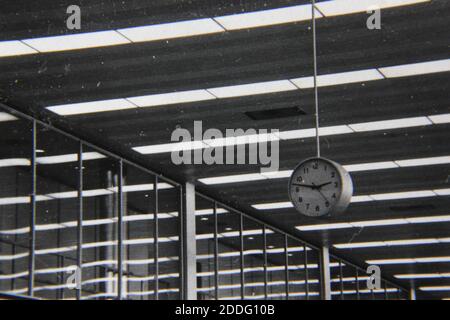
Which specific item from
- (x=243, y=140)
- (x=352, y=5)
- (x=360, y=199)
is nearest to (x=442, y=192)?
(x=360, y=199)

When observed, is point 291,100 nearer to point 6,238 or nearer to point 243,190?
point 6,238

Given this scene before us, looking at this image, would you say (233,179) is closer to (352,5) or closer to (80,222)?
(80,222)

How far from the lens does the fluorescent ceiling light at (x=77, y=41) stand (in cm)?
1155

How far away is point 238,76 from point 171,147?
354cm

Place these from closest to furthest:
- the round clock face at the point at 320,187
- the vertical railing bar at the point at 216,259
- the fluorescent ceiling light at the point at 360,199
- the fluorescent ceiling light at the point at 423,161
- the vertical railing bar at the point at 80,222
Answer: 1. the round clock face at the point at 320,187
2. the vertical railing bar at the point at 80,222
3. the fluorescent ceiling light at the point at 423,161
4. the vertical railing bar at the point at 216,259
5. the fluorescent ceiling light at the point at 360,199

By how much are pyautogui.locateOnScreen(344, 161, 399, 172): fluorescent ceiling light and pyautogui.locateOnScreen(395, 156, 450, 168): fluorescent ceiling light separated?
0.47 feet

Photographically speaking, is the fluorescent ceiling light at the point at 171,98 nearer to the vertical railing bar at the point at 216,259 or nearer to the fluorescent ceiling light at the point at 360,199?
the vertical railing bar at the point at 216,259

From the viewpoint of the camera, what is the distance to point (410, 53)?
12234mm

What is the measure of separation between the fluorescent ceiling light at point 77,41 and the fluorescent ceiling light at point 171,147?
4.39 metres

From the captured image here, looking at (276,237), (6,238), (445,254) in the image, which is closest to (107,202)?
(6,238)

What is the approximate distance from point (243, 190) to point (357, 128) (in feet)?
14.7

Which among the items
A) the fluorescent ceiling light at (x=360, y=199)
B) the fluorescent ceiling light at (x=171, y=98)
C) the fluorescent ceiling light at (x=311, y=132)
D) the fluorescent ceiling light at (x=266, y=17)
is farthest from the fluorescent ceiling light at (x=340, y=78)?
the fluorescent ceiling light at (x=360, y=199)

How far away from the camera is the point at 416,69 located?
42.2ft

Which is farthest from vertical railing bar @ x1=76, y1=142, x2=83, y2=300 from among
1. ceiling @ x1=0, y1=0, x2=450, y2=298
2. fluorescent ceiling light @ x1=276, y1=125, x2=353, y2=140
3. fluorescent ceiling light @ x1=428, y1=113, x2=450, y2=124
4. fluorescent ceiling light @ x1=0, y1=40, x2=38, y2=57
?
fluorescent ceiling light @ x1=428, y1=113, x2=450, y2=124
